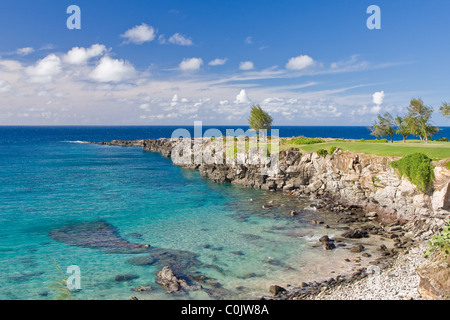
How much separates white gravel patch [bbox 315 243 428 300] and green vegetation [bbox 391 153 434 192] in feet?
37.2

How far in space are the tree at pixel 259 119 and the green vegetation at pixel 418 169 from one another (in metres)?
40.7

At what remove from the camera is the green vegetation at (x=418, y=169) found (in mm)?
30484

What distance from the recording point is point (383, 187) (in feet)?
115

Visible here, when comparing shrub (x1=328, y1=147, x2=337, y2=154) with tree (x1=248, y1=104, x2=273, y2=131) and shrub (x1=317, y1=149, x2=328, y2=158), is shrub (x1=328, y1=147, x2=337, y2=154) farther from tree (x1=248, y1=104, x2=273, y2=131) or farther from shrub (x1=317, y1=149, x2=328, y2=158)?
tree (x1=248, y1=104, x2=273, y2=131)

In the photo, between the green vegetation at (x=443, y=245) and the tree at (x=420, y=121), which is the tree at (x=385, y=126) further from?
the green vegetation at (x=443, y=245)

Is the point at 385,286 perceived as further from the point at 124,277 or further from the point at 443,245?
the point at 124,277

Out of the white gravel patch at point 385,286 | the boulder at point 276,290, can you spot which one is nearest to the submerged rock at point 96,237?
the boulder at point 276,290

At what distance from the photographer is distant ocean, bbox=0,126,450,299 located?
20234 mm

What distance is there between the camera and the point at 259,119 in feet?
236

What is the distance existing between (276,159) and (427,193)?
22.9 metres

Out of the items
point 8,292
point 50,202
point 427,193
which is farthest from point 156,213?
point 427,193

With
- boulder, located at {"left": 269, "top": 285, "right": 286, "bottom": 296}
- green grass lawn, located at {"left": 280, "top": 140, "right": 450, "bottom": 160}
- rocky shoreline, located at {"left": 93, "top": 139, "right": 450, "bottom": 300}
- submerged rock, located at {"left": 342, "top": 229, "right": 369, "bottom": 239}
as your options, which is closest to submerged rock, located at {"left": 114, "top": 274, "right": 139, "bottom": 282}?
boulder, located at {"left": 269, "top": 285, "right": 286, "bottom": 296}
